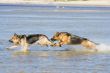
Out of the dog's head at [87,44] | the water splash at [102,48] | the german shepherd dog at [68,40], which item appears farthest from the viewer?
the water splash at [102,48]

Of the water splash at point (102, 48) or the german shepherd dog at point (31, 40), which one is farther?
the water splash at point (102, 48)

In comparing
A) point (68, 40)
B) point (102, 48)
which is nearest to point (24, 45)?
point (68, 40)

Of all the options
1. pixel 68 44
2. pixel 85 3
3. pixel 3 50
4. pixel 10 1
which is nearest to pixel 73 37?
pixel 68 44

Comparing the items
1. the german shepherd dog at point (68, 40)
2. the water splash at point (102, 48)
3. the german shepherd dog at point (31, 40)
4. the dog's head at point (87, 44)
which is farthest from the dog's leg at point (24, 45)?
the water splash at point (102, 48)

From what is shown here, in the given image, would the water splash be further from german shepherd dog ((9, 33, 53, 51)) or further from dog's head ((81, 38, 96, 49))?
german shepherd dog ((9, 33, 53, 51))

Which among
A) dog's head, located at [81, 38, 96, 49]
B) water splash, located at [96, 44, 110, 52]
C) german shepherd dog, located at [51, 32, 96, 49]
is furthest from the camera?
water splash, located at [96, 44, 110, 52]

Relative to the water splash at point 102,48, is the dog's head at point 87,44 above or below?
above

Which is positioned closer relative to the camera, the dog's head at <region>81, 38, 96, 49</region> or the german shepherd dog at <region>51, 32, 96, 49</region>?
the german shepherd dog at <region>51, 32, 96, 49</region>

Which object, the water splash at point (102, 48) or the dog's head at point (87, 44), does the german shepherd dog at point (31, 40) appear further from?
the water splash at point (102, 48)

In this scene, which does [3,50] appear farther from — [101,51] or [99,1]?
[99,1]

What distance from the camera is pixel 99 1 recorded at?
170 metres

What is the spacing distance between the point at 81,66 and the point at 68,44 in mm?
3978

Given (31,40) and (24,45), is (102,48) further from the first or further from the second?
(24,45)

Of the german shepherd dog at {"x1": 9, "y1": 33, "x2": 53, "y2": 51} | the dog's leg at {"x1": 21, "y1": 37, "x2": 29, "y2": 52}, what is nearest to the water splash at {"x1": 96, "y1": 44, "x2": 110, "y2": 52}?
the german shepherd dog at {"x1": 9, "y1": 33, "x2": 53, "y2": 51}
